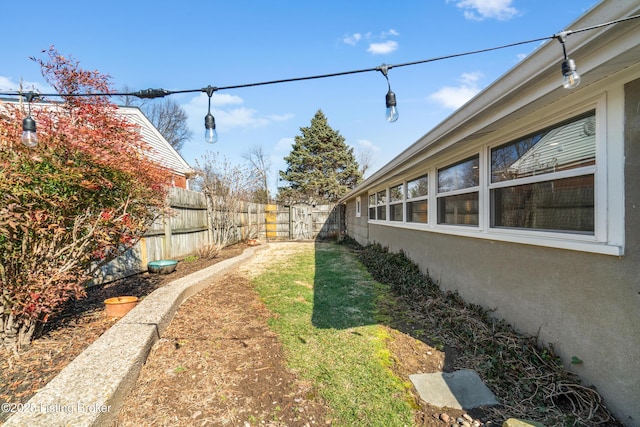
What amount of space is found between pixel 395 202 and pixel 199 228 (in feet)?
19.4

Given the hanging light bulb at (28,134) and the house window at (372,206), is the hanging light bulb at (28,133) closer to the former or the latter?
the hanging light bulb at (28,134)

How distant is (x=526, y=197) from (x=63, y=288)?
15.5 ft

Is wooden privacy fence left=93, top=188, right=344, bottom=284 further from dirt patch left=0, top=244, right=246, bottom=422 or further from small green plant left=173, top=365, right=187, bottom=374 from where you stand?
small green plant left=173, top=365, right=187, bottom=374

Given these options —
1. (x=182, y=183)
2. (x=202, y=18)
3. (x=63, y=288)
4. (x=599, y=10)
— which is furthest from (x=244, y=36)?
(x=182, y=183)

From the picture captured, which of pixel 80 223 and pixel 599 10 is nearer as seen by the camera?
pixel 599 10

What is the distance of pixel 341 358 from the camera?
2828 millimetres

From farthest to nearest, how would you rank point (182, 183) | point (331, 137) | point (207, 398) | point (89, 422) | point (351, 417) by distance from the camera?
point (331, 137) < point (182, 183) < point (207, 398) < point (351, 417) < point (89, 422)

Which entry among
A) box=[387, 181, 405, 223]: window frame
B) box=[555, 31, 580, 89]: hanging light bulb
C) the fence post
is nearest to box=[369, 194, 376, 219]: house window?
box=[387, 181, 405, 223]: window frame

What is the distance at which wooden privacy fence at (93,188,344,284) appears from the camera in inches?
232

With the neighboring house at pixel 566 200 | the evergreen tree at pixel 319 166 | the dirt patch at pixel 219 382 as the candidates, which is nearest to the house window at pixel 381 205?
the neighboring house at pixel 566 200

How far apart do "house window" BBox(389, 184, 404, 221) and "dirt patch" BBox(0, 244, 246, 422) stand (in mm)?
5615

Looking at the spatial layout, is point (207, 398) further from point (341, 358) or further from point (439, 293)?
point (439, 293)

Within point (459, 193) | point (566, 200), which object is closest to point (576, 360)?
point (566, 200)

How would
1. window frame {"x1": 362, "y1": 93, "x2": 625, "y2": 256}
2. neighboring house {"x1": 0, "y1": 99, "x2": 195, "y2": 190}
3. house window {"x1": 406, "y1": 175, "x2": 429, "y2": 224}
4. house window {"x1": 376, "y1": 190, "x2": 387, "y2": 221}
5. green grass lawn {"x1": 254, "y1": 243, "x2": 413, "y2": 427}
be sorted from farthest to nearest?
neighboring house {"x1": 0, "y1": 99, "x2": 195, "y2": 190} < house window {"x1": 376, "y1": 190, "x2": 387, "y2": 221} < house window {"x1": 406, "y1": 175, "x2": 429, "y2": 224} < green grass lawn {"x1": 254, "y1": 243, "x2": 413, "y2": 427} < window frame {"x1": 362, "y1": 93, "x2": 625, "y2": 256}
